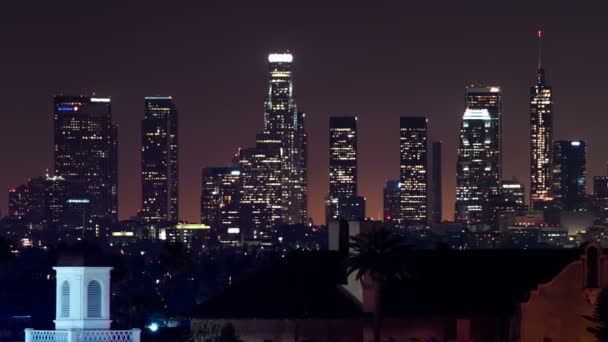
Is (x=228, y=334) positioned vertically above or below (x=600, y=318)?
below

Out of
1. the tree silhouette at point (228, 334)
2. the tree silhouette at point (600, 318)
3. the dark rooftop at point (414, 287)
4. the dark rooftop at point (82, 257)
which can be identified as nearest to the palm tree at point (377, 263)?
the dark rooftop at point (414, 287)

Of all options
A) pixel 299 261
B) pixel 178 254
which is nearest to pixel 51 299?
pixel 178 254

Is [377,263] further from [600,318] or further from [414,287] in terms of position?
[600,318]

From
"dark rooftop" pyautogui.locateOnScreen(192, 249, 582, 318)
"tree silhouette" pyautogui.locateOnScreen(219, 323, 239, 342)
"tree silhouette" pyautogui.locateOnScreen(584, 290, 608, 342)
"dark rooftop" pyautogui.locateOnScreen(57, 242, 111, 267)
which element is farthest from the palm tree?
"dark rooftop" pyautogui.locateOnScreen(57, 242, 111, 267)

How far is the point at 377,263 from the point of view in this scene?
3159 inches

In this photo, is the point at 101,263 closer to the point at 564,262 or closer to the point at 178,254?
the point at 564,262

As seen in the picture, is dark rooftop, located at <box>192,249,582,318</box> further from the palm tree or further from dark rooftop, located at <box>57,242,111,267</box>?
dark rooftop, located at <box>57,242,111,267</box>

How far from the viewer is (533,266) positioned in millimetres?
83688

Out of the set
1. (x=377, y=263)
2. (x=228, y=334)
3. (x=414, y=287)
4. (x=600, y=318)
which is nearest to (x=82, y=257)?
(x=600, y=318)

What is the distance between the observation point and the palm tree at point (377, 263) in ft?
263

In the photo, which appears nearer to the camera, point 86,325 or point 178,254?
point 86,325

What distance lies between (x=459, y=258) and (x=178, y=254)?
9231 centimetres

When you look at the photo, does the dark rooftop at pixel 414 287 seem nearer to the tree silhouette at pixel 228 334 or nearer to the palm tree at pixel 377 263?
the palm tree at pixel 377 263

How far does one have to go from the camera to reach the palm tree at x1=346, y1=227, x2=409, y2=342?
263ft
